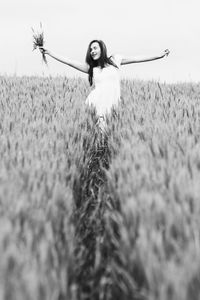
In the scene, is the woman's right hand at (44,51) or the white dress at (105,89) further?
the white dress at (105,89)

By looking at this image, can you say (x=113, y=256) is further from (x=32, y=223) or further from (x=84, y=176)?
(x=84, y=176)

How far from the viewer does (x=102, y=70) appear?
16.9 ft

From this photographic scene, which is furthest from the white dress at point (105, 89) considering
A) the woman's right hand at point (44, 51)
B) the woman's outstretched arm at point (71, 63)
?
the woman's right hand at point (44, 51)

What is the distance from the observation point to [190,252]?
117 cm

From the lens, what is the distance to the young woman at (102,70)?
16.4ft

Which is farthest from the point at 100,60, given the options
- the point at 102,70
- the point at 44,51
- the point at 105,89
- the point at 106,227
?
the point at 106,227

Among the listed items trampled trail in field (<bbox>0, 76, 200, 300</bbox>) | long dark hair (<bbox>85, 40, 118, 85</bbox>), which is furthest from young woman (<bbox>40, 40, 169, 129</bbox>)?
trampled trail in field (<bbox>0, 76, 200, 300</bbox>)

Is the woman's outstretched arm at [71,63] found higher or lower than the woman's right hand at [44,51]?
lower

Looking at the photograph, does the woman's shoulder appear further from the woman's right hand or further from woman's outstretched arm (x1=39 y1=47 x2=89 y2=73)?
the woman's right hand

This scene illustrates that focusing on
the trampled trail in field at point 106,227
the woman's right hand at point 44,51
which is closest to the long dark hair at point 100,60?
the woman's right hand at point 44,51

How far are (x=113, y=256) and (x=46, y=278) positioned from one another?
2.21 ft

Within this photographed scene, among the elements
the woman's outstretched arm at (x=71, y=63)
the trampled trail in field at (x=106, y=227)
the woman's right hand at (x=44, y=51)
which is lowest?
the trampled trail in field at (x=106, y=227)

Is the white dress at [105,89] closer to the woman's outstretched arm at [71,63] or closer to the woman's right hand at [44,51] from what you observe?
the woman's outstretched arm at [71,63]

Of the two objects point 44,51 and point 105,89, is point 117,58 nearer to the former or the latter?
point 105,89
